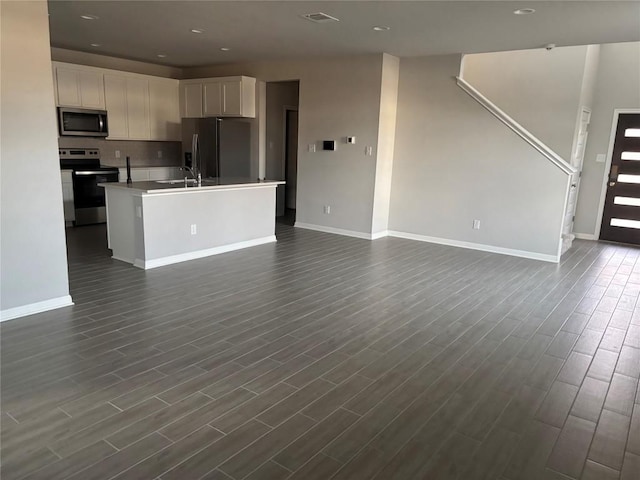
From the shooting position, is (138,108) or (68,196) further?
(138,108)

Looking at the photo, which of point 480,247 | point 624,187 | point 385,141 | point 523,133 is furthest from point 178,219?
point 624,187

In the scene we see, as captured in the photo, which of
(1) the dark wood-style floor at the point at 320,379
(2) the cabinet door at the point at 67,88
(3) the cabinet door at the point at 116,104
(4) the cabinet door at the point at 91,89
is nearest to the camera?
(1) the dark wood-style floor at the point at 320,379

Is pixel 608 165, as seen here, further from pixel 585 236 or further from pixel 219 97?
pixel 219 97

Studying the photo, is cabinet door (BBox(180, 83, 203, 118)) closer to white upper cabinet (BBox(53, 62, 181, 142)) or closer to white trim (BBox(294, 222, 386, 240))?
white upper cabinet (BBox(53, 62, 181, 142))

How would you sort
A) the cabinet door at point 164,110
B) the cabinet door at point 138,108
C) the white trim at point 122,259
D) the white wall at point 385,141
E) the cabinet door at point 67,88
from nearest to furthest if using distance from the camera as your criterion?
the white trim at point 122,259, the white wall at point 385,141, the cabinet door at point 67,88, the cabinet door at point 138,108, the cabinet door at point 164,110

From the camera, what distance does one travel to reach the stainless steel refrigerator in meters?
7.68

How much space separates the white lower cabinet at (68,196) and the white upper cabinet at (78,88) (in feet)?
3.58

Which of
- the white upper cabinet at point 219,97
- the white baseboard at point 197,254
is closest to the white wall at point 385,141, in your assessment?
the white baseboard at point 197,254

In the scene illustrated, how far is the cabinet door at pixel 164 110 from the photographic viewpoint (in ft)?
26.5

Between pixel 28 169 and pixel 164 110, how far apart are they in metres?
5.19

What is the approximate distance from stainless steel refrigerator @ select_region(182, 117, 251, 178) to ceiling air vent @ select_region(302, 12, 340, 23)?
136 inches

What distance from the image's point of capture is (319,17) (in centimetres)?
452

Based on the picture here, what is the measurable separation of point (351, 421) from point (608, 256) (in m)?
5.76

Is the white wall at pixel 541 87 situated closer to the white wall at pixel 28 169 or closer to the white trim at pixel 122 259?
the white trim at pixel 122 259
